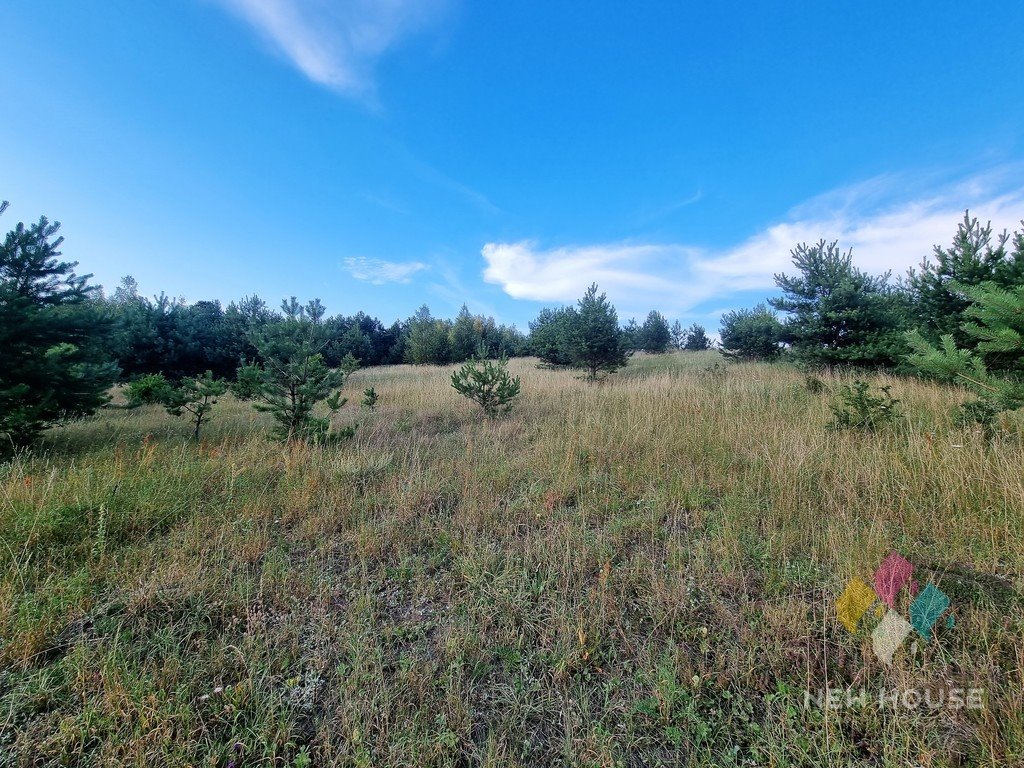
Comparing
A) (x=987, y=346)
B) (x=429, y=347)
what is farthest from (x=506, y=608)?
(x=429, y=347)

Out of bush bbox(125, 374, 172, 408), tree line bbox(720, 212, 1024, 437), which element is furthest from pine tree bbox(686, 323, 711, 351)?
bush bbox(125, 374, 172, 408)

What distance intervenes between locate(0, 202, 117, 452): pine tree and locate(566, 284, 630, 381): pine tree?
1089 cm

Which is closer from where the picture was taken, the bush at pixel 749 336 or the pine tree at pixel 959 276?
the pine tree at pixel 959 276

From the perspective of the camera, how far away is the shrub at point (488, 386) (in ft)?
→ 23.0

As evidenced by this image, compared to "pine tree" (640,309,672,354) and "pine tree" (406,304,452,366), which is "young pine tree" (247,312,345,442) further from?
"pine tree" (640,309,672,354)

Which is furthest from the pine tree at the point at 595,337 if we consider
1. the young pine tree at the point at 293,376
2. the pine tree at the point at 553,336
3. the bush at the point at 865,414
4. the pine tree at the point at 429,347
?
the pine tree at the point at 429,347

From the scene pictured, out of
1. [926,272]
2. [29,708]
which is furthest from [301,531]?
[926,272]

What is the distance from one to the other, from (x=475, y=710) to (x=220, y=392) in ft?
18.3

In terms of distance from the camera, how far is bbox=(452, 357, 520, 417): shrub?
7.02m

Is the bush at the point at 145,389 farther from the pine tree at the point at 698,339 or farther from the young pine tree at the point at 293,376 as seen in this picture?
the pine tree at the point at 698,339

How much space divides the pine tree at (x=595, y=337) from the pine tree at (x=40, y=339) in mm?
10891

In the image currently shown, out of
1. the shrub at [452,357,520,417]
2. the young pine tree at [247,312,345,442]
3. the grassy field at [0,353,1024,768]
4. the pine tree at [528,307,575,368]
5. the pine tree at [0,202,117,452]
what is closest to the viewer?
the grassy field at [0,353,1024,768]

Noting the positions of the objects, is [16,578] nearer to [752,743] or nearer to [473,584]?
[473,584]

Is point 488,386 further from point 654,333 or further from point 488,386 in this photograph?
point 654,333
